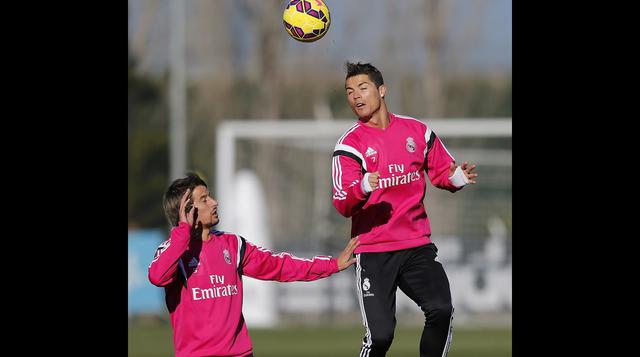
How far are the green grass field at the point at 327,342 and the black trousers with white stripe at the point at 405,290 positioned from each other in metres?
5.53

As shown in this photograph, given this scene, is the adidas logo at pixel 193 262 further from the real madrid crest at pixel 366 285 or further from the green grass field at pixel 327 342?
the green grass field at pixel 327 342

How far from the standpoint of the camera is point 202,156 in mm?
36312

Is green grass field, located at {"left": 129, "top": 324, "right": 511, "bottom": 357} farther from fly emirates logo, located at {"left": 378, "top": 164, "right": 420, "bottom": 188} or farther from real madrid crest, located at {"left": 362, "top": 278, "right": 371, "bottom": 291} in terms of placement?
fly emirates logo, located at {"left": 378, "top": 164, "right": 420, "bottom": 188}

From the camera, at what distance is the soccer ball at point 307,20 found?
8891 millimetres

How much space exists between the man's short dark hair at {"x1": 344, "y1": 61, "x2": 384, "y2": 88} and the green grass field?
6.09m

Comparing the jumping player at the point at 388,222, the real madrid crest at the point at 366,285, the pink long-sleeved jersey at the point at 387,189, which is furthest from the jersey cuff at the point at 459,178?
the real madrid crest at the point at 366,285

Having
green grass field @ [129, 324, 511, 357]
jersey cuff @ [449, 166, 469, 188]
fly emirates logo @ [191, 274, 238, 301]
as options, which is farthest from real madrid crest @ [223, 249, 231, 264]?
green grass field @ [129, 324, 511, 357]

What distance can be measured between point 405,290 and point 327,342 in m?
7.80
